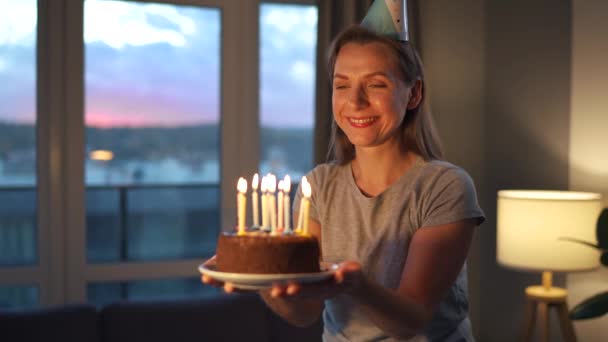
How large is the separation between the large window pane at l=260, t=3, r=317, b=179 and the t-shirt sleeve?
2.77 meters

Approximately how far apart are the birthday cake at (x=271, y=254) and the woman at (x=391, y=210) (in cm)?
9

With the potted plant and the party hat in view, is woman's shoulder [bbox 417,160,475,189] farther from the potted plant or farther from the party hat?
the potted plant

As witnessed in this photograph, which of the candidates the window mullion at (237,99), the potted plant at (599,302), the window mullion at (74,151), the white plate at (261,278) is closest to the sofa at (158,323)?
the window mullion at (74,151)

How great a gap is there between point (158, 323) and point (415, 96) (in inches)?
81.3

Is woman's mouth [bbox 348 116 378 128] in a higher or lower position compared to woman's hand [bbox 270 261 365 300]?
higher

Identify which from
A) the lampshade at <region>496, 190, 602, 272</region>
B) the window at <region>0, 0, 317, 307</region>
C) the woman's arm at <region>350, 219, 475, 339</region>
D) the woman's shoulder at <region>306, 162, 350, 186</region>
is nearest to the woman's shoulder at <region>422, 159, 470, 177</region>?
the woman's arm at <region>350, 219, 475, 339</region>

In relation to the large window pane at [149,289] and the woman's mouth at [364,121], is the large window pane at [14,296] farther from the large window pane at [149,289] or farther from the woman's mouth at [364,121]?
the woman's mouth at [364,121]

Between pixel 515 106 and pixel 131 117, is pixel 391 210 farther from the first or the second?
pixel 131 117

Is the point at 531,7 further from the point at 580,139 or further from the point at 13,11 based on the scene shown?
the point at 13,11

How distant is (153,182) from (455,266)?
11.9ft

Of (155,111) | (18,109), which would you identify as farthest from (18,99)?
(155,111)

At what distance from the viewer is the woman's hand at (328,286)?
45.5 inches

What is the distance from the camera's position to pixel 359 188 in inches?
63.1

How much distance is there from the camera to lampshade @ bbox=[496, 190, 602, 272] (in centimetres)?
300
